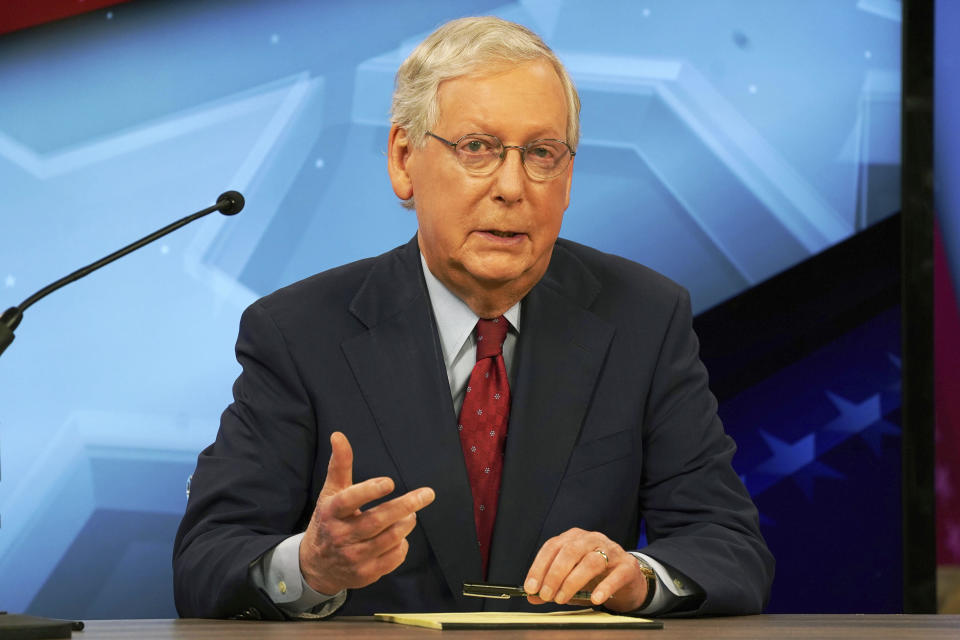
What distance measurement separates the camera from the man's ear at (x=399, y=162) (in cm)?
196

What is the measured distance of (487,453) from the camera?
182 cm

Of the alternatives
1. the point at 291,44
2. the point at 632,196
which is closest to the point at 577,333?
the point at 632,196

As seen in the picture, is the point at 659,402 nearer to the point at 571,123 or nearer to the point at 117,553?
the point at 571,123

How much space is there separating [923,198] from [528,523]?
2.11 meters

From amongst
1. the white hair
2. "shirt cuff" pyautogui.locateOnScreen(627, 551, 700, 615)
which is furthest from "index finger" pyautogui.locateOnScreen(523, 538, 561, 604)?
the white hair

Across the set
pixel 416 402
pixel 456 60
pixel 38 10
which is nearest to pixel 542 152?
pixel 456 60

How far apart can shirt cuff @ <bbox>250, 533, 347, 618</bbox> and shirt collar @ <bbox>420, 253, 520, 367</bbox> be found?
483 millimetres

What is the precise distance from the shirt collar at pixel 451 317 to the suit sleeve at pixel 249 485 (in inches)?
10.1

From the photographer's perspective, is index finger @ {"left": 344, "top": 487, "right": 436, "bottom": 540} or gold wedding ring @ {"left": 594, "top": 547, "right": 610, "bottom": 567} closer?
index finger @ {"left": 344, "top": 487, "right": 436, "bottom": 540}

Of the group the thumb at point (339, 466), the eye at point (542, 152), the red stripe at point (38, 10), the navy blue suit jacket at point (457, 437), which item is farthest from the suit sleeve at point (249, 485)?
the red stripe at point (38, 10)

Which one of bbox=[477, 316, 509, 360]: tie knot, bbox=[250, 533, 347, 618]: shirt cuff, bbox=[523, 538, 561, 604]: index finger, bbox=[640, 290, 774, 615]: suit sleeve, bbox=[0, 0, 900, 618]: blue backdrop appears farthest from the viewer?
bbox=[0, 0, 900, 618]: blue backdrop

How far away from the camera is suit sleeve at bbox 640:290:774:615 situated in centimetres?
166

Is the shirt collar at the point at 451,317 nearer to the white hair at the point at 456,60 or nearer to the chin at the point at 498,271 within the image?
the chin at the point at 498,271

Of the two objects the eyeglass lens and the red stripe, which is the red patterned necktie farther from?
the red stripe
